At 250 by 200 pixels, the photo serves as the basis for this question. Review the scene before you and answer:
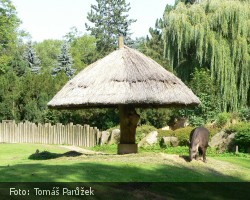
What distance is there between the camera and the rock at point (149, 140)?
2673 centimetres

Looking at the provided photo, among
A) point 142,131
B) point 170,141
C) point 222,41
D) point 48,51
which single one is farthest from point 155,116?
point 48,51

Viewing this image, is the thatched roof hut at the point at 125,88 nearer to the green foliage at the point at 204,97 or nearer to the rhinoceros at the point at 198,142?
the rhinoceros at the point at 198,142

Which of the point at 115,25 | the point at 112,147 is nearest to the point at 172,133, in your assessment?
the point at 112,147

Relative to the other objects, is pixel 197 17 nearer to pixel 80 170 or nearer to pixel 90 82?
pixel 90 82

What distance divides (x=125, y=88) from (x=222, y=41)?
16607 millimetres

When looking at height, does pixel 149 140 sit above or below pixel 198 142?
below

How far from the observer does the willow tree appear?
103 feet

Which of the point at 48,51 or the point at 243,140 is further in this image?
the point at 48,51

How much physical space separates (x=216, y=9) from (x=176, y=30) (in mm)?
2850

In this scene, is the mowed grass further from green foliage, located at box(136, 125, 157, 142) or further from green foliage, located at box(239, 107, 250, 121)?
green foliage, located at box(239, 107, 250, 121)

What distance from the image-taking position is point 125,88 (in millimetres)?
16422

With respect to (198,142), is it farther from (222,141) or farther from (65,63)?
(65,63)

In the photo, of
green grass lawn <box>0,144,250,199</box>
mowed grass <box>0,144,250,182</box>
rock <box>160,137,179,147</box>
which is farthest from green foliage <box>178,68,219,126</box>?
green grass lawn <box>0,144,250,199</box>

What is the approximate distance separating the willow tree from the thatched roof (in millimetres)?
14173
